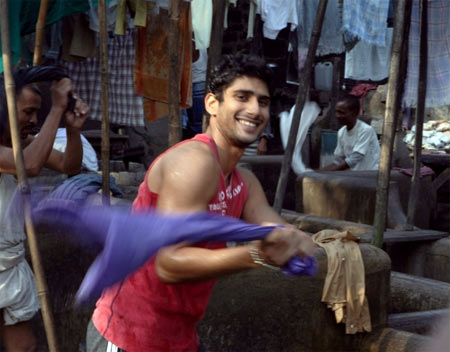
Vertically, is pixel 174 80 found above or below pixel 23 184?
above

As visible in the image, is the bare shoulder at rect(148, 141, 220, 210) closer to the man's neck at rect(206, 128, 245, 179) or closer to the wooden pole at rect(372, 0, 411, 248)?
the man's neck at rect(206, 128, 245, 179)

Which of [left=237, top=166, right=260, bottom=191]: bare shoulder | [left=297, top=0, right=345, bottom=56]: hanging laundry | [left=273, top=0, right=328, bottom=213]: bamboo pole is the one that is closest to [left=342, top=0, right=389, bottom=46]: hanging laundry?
[left=297, top=0, right=345, bottom=56]: hanging laundry

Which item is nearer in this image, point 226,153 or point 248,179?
point 226,153

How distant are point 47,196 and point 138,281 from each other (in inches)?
33.0

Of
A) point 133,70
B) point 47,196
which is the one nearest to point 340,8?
point 133,70

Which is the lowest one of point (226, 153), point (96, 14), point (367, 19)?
point (226, 153)

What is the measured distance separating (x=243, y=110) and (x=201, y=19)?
549 cm

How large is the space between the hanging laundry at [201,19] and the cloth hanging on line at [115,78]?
74 centimetres

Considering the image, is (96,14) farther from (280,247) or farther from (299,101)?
(280,247)

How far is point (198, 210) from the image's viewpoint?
2.44m

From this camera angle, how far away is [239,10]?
13.5 meters

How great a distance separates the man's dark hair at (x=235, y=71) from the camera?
288cm

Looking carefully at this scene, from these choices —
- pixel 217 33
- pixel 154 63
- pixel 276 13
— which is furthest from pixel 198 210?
pixel 276 13

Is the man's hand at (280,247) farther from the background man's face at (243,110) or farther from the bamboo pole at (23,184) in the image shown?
the bamboo pole at (23,184)
